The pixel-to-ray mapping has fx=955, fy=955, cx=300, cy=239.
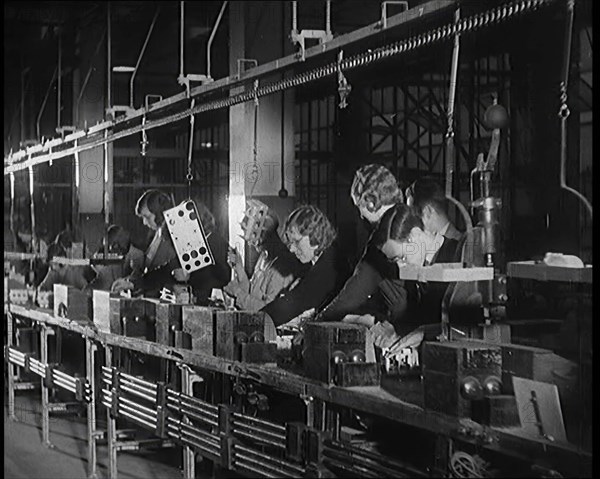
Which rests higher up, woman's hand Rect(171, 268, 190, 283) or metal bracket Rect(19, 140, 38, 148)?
metal bracket Rect(19, 140, 38, 148)

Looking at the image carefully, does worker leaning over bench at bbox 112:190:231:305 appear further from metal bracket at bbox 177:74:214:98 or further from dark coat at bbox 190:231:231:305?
metal bracket at bbox 177:74:214:98

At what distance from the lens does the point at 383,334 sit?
2930 mm

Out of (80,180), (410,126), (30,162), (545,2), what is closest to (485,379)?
(545,2)

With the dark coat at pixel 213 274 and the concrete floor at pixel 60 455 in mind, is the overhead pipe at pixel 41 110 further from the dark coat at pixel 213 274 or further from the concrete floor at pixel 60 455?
the concrete floor at pixel 60 455

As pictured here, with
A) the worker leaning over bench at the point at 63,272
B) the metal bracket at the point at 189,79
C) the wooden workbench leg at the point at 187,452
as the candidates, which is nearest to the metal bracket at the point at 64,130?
the worker leaning over bench at the point at 63,272

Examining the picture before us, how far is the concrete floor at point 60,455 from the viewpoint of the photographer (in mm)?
3805

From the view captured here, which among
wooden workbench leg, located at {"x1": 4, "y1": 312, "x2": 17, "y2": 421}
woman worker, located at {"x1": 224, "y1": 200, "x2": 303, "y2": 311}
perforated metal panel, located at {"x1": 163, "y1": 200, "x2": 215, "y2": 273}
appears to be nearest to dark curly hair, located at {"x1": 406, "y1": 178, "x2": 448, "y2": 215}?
woman worker, located at {"x1": 224, "y1": 200, "x2": 303, "y2": 311}

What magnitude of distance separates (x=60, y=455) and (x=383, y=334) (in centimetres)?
194

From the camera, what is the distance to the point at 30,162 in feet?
14.3

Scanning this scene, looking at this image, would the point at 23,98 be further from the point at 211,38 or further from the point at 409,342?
the point at 409,342

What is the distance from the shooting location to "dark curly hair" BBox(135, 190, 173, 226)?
3779 mm

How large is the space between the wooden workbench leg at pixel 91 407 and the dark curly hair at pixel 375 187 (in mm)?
1478

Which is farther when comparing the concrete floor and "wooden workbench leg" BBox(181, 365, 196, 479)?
the concrete floor

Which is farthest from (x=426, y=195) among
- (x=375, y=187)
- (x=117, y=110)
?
(x=117, y=110)
